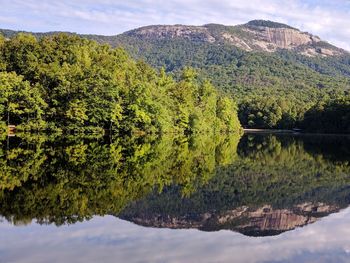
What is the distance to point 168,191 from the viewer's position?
888 inches

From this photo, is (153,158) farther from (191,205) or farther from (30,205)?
(30,205)

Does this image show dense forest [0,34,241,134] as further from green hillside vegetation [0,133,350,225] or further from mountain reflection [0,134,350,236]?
mountain reflection [0,134,350,236]

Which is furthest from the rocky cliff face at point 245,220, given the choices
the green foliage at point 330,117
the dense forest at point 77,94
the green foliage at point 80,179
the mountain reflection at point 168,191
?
the green foliage at point 330,117

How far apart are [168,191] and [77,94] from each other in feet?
158

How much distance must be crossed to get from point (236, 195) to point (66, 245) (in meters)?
11.4

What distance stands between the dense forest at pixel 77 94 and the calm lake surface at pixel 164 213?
109 feet

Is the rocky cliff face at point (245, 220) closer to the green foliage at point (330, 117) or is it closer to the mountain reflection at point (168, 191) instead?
the mountain reflection at point (168, 191)

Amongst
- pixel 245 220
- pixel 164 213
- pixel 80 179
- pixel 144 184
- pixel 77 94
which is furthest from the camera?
pixel 77 94

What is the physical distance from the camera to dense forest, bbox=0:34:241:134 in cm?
6359

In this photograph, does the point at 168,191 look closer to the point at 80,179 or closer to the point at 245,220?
the point at 80,179

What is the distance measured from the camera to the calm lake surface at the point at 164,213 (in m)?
12.9

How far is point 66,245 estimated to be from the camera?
13.1 m

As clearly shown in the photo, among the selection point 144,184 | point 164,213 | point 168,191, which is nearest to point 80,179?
point 144,184

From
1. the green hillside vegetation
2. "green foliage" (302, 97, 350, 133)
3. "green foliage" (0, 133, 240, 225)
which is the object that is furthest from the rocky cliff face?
"green foliage" (302, 97, 350, 133)
